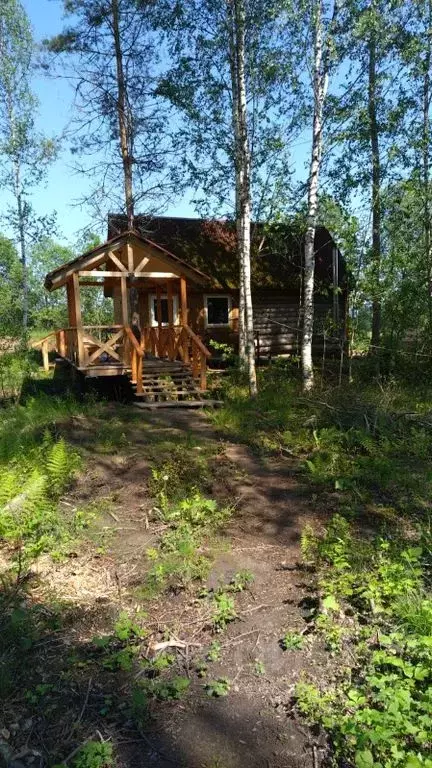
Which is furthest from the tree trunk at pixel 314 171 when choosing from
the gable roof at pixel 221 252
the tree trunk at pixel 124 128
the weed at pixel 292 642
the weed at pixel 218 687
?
the weed at pixel 218 687

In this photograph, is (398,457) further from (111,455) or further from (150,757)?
(150,757)

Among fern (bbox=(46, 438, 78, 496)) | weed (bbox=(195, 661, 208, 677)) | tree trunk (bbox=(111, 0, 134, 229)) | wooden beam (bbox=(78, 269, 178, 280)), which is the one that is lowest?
weed (bbox=(195, 661, 208, 677))

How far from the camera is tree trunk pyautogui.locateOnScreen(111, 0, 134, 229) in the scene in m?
15.0

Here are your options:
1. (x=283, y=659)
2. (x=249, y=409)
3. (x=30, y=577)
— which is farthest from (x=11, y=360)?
(x=283, y=659)

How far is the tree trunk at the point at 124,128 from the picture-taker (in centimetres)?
1495

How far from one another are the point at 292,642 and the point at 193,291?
1473 cm

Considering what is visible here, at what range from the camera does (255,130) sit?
13.8 m

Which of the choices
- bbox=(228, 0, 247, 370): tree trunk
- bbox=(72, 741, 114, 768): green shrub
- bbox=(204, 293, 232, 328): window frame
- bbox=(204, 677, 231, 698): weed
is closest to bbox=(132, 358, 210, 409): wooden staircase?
bbox=(228, 0, 247, 370): tree trunk

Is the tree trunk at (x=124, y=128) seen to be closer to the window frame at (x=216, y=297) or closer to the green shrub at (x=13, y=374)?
the window frame at (x=216, y=297)

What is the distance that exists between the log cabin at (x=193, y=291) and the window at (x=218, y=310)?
0.04m

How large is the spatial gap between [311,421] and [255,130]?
9.63m

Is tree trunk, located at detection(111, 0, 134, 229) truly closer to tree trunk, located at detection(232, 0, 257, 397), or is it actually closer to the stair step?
tree trunk, located at detection(232, 0, 257, 397)

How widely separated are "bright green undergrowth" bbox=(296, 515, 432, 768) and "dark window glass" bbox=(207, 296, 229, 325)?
13.6 metres

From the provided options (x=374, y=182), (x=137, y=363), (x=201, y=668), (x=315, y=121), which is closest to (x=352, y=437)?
(x=201, y=668)
